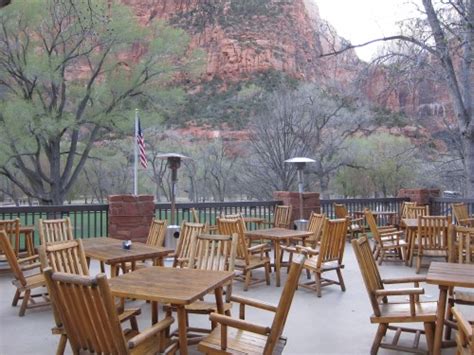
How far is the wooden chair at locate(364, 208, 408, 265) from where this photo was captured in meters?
7.46

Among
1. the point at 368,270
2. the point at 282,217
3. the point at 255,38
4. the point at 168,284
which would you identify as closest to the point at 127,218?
the point at 282,217

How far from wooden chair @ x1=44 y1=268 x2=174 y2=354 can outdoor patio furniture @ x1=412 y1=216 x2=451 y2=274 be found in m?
5.39

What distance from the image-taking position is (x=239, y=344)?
2900 millimetres

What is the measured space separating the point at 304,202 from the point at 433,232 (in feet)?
11.4

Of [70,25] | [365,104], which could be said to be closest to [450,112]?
[365,104]

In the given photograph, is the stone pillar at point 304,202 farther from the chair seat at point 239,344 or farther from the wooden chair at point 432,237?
the chair seat at point 239,344

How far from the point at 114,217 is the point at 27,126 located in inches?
312

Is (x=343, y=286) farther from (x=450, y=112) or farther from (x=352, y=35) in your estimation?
(x=450, y=112)

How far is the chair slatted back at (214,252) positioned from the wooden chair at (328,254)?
5.72 feet

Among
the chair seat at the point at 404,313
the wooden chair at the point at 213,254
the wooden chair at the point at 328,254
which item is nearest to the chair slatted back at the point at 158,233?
the wooden chair at the point at 213,254

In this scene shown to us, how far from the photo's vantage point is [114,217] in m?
8.49

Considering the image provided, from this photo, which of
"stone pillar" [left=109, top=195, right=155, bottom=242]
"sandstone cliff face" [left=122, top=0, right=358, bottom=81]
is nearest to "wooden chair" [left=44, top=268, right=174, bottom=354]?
"stone pillar" [left=109, top=195, right=155, bottom=242]

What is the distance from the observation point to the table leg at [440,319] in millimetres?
3385

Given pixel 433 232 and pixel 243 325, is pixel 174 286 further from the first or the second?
pixel 433 232
